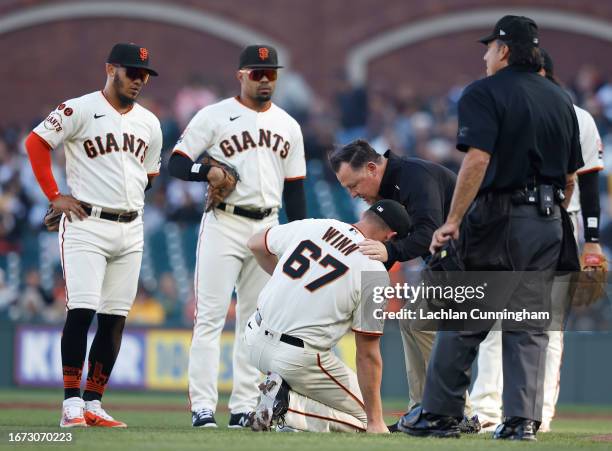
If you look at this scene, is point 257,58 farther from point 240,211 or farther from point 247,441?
point 247,441

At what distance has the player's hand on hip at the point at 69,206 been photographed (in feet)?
24.1

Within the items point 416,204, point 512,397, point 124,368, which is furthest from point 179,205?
point 512,397

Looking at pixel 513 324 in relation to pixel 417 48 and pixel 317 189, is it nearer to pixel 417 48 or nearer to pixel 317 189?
pixel 317 189

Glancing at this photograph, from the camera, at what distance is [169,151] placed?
55.9ft

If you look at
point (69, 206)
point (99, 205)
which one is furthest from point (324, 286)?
point (69, 206)

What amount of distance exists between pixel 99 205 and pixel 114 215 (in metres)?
0.12

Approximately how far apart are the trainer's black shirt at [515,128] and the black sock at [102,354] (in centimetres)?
266

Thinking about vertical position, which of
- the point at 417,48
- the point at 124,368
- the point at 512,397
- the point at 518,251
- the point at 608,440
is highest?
the point at 417,48

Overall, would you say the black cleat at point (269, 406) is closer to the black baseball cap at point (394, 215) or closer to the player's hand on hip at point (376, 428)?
the player's hand on hip at point (376, 428)

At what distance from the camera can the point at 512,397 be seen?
6039mm

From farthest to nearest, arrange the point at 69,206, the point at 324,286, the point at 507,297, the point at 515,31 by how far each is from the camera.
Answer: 1. the point at 69,206
2. the point at 324,286
3. the point at 515,31
4. the point at 507,297

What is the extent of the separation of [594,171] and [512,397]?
1988mm

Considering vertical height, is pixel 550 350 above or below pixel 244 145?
below

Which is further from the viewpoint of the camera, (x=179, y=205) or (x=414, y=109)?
(x=414, y=109)
